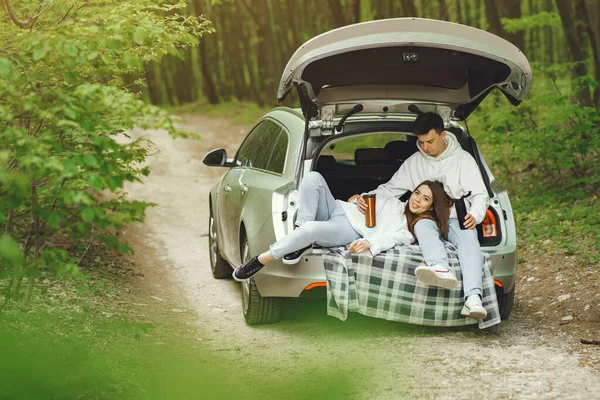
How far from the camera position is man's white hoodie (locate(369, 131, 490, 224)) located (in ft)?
20.2

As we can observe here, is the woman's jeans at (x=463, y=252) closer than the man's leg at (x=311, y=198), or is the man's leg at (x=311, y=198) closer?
the woman's jeans at (x=463, y=252)

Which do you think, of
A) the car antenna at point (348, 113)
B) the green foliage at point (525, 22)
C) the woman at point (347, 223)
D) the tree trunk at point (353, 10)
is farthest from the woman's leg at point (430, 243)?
the tree trunk at point (353, 10)

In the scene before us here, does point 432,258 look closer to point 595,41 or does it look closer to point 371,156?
point 371,156

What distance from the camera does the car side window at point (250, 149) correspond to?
7.64 m

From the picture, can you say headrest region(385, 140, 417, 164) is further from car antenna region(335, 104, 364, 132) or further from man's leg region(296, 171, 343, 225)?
man's leg region(296, 171, 343, 225)

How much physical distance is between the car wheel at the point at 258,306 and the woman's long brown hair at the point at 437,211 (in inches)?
47.5

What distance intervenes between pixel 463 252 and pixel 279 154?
1.79 meters

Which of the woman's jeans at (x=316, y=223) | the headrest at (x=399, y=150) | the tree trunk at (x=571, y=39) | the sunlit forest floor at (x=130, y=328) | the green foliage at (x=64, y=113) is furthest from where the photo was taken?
the tree trunk at (x=571, y=39)

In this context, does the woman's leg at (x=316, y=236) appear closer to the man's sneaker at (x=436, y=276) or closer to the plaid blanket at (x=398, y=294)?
the plaid blanket at (x=398, y=294)

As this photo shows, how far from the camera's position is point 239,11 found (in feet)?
106

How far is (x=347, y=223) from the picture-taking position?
20.4 feet

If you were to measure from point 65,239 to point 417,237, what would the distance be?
14.6 feet

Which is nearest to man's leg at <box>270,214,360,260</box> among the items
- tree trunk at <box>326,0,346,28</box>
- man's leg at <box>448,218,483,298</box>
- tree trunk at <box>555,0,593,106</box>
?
man's leg at <box>448,218,483,298</box>

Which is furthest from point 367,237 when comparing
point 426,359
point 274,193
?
point 426,359
